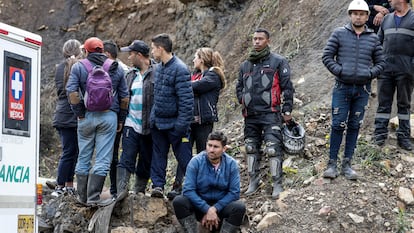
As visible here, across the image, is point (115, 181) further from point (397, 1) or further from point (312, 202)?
point (397, 1)

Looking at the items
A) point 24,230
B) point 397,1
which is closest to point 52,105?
point 397,1

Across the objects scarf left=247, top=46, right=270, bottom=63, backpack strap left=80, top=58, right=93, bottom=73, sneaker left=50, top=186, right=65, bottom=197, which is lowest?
sneaker left=50, top=186, right=65, bottom=197

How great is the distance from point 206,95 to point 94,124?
1.65 m

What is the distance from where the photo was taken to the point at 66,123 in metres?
9.55

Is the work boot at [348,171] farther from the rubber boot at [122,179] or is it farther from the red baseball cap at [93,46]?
the red baseball cap at [93,46]

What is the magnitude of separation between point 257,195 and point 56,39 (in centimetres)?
1157

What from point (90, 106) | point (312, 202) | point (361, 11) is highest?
point (361, 11)

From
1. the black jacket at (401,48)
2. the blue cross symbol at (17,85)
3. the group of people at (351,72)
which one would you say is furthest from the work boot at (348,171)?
the blue cross symbol at (17,85)

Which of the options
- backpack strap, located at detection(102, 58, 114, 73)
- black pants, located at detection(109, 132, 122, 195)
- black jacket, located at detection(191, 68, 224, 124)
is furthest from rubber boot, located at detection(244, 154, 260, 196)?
backpack strap, located at detection(102, 58, 114, 73)

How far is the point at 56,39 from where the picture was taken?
1975 cm

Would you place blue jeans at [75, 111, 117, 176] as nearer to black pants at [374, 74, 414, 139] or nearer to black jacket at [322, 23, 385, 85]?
black jacket at [322, 23, 385, 85]

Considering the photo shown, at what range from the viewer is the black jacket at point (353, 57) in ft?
30.4

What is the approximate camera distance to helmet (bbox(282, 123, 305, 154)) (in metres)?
10.1

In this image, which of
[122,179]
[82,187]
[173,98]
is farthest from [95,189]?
[173,98]
